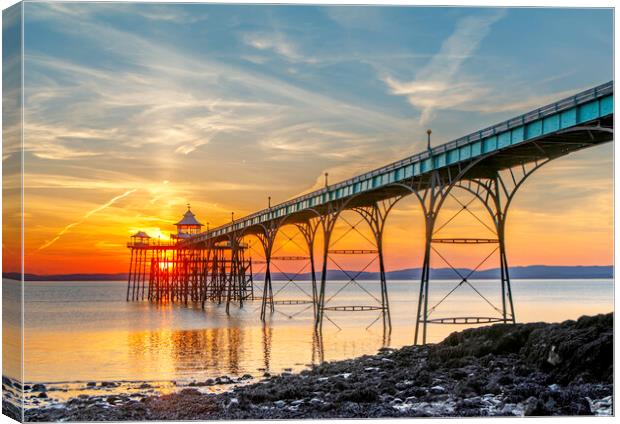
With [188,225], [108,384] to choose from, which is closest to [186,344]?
[108,384]

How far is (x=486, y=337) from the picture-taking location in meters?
31.9

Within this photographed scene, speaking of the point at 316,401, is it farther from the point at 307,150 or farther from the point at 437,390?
the point at 307,150

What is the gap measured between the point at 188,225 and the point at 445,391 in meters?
85.9

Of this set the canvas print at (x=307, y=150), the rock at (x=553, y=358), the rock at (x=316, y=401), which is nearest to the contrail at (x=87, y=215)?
the canvas print at (x=307, y=150)

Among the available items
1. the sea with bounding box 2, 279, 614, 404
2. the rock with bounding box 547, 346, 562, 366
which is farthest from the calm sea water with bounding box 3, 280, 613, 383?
the rock with bounding box 547, 346, 562, 366

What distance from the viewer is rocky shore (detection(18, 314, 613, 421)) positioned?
22859mm

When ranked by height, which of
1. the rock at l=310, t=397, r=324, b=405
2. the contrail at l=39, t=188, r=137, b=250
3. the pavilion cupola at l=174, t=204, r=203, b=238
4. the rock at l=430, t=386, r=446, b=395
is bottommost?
the rock at l=310, t=397, r=324, b=405

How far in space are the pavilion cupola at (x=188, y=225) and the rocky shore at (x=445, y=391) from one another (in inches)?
3068

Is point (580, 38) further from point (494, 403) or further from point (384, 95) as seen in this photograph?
point (494, 403)

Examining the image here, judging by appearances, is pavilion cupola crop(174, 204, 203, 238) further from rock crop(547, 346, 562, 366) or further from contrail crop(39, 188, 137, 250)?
rock crop(547, 346, 562, 366)

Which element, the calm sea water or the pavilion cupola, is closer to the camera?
the calm sea water

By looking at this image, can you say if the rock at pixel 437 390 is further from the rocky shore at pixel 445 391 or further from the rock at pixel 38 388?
the rock at pixel 38 388

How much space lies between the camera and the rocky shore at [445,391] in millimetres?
22859

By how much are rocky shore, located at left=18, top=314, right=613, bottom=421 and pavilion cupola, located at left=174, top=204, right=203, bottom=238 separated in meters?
77.9
